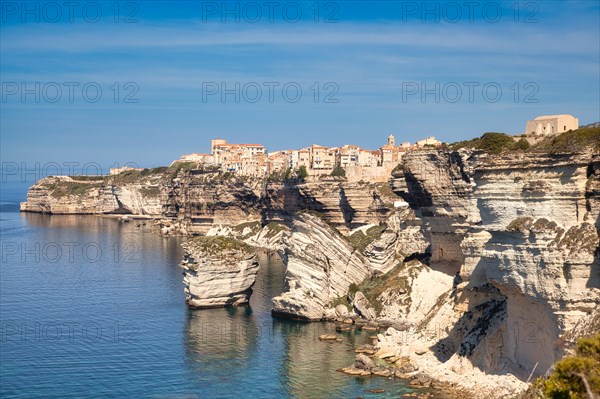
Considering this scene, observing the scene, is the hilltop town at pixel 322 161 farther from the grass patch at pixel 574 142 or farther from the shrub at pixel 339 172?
the grass patch at pixel 574 142

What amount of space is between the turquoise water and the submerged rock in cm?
135

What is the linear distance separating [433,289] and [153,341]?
18679mm

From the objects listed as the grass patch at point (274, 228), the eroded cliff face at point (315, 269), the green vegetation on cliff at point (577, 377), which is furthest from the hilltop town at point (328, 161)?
the green vegetation on cliff at point (577, 377)

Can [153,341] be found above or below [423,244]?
below

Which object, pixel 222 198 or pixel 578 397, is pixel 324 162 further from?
pixel 578 397

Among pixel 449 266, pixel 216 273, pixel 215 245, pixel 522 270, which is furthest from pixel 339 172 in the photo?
pixel 522 270

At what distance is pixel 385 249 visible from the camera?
5697 centimetres

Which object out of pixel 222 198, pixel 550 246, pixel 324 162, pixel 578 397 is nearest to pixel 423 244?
pixel 550 246

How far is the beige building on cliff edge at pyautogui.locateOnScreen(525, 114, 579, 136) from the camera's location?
3997 centimetres

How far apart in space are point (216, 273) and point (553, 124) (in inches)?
1056

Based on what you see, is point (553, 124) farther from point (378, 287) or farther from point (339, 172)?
point (339, 172)

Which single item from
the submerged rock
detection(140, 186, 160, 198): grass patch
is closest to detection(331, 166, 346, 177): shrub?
the submerged rock

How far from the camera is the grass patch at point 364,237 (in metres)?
57.9

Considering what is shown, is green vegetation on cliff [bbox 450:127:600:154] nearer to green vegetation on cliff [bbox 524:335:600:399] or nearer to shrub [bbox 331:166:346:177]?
green vegetation on cliff [bbox 524:335:600:399]
